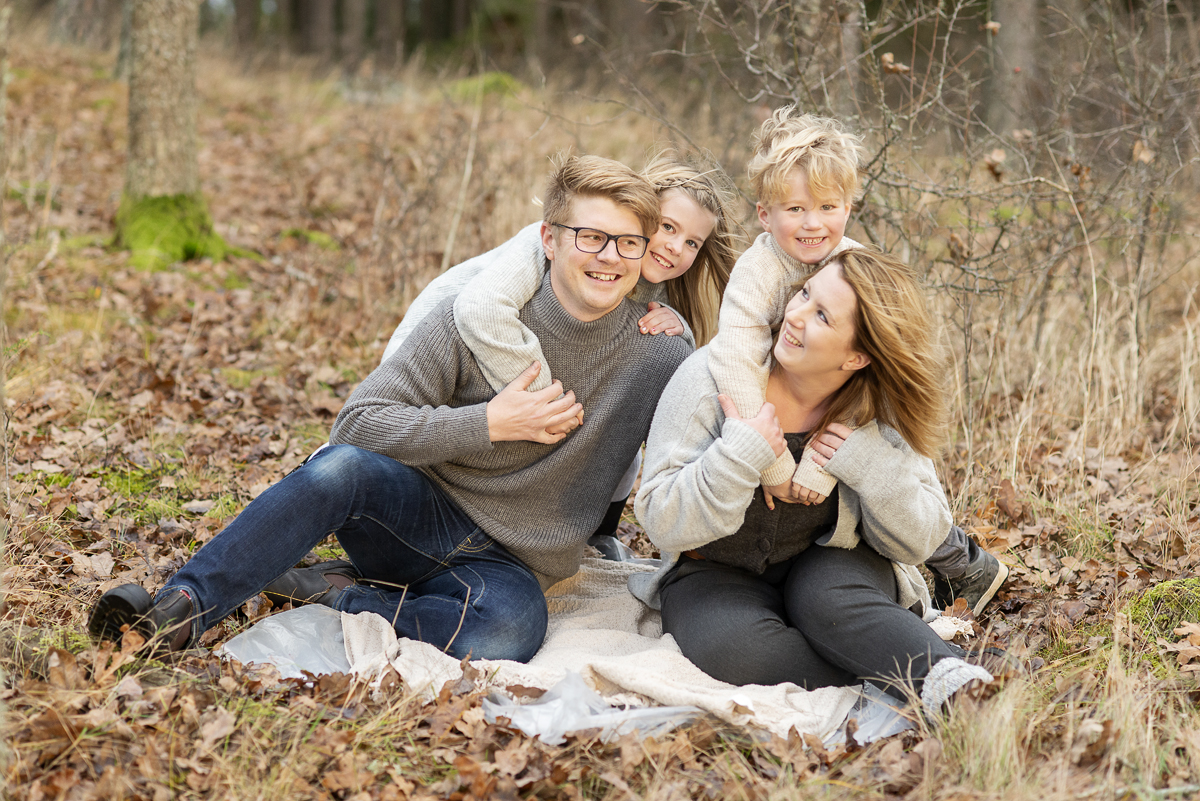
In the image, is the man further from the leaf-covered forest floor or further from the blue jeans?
the leaf-covered forest floor

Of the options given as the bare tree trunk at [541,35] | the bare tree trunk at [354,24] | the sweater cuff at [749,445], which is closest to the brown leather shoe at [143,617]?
the sweater cuff at [749,445]

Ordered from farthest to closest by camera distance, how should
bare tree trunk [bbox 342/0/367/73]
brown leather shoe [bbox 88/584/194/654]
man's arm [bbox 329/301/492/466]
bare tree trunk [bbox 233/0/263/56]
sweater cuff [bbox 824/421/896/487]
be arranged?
bare tree trunk [bbox 342/0/367/73] → bare tree trunk [bbox 233/0/263/56] → man's arm [bbox 329/301/492/466] → sweater cuff [bbox 824/421/896/487] → brown leather shoe [bbox 88/584/194/654]

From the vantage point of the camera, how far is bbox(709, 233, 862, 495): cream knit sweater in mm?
2762

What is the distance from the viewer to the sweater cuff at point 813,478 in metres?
2.76

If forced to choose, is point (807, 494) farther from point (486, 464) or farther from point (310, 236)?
point (310, 236)

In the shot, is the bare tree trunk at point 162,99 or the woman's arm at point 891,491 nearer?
the woman's arm at point 891,491

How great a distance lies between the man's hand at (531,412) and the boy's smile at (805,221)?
0.82 m

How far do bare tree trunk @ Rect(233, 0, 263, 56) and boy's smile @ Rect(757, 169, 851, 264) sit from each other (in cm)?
1348

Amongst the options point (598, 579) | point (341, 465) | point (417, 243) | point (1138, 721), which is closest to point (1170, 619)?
point (1138, 721)

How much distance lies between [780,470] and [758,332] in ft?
1.37

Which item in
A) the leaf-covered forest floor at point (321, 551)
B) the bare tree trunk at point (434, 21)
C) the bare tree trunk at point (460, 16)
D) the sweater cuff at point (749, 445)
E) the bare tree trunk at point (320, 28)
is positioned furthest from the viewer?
the bare tree trunk at point (434, 21)

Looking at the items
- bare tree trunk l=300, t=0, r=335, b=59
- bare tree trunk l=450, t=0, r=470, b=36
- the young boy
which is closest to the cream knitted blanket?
the young boy

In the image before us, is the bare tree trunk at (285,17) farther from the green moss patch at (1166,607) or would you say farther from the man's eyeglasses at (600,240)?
the green moss patch at (1166,607)

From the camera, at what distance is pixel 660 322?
3.15m
